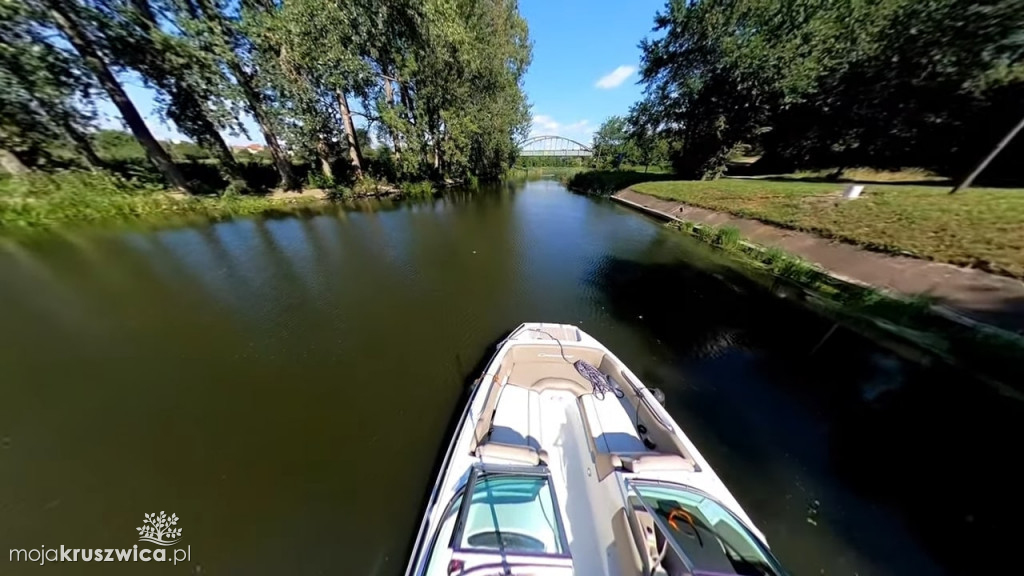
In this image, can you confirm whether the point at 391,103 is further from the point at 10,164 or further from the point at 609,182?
the point at 609,182

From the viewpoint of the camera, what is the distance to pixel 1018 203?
33.3 ft

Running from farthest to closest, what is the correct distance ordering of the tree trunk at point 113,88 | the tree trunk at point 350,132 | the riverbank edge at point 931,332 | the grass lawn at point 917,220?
1. the tree trunk at point 350,132
2. the tree trunk at point 113,88
3. the grass lawn at point 917,220
4. the riverbank edge at point 931,332

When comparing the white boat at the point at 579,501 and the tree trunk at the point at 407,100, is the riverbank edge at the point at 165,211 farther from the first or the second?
the white boat at the point at 579,501

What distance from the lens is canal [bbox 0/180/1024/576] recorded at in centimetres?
357

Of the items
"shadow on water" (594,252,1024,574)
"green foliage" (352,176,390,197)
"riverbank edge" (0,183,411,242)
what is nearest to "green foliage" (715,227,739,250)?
"shadow on water" (594,252,1024,574)

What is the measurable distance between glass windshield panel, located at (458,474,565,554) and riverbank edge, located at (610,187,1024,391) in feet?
27.5

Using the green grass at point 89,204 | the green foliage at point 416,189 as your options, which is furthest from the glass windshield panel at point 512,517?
the green foliage at point 416,189

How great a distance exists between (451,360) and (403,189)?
26.3m

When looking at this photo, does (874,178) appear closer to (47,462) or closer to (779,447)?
(779,447)

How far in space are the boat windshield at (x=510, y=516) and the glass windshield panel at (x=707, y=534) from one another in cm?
97

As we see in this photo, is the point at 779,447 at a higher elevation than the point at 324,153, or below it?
below

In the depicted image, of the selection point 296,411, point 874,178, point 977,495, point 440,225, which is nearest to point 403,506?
point 296,411

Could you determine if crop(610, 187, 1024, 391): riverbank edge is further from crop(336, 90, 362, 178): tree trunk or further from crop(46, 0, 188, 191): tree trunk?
crop(46, 0, 188, 191): tree trunk

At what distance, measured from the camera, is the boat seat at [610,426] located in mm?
4363
